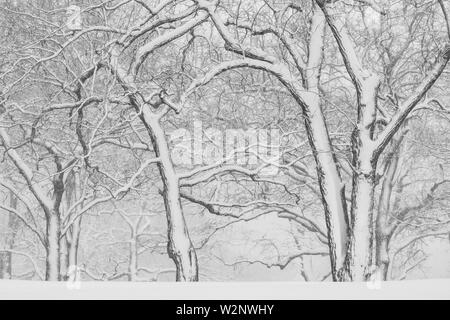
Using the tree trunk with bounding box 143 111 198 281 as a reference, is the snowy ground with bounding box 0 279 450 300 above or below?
below

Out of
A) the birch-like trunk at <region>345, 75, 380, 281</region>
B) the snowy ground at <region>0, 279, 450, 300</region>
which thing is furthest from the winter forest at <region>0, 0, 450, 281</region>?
the snowy ground at <region>0, 279, 450, 300</region>

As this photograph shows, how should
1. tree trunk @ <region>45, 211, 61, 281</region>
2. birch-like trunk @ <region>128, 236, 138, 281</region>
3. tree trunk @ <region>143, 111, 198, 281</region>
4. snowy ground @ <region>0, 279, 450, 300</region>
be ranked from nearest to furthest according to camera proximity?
snowy ground @ <region>0, 279, 450, 300</region>, tree trunk @ <region>143, 111, 198, 281</region>, tree trunk @ <region>45, 211, 61, 281</region>, birch-like trunk @ <region>128, 236, 138, 281</region>

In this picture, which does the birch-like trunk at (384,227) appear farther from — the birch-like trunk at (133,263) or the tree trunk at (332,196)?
the birch-like trunk at (133,263)

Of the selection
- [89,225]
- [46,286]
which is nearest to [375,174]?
[46,286]

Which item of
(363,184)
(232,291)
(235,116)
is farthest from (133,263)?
(363,184)

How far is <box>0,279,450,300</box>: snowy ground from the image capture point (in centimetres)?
1112

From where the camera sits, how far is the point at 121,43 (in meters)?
13.1

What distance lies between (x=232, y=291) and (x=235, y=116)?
721 cm

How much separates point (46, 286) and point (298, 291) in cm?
471

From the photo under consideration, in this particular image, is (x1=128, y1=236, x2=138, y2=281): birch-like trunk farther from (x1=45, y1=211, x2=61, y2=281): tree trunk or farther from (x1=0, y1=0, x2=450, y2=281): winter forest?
(x1=45, y1=211, x2=61, y2=281): tree trunk

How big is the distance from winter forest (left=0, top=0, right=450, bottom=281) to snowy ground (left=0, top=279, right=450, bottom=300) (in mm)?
514

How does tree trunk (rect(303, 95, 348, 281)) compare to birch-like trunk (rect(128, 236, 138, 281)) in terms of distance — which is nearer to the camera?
tree trunk (rect(303, 95, 348, 281))

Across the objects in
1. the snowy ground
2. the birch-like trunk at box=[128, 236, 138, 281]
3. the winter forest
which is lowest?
the snowy ground

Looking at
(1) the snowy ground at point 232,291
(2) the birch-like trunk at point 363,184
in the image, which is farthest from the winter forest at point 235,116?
(1) the snowy ground at point 232,291
